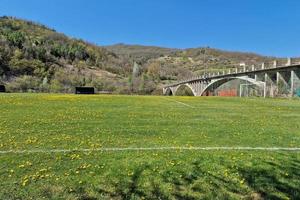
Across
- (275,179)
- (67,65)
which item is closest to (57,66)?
(67,65)

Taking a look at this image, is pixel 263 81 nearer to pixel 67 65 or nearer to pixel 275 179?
pixel 275 179

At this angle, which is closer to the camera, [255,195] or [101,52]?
[255,195]

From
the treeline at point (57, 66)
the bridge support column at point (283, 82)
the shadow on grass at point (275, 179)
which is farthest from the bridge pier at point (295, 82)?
the treeline at point (57, 66)

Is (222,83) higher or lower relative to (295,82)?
higher

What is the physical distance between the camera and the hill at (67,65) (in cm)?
9488

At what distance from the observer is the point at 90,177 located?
21.1 feet

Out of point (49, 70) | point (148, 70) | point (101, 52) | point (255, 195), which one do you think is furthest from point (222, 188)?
point (101, 52)

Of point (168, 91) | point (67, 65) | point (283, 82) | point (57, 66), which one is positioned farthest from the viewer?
point (67, 65)

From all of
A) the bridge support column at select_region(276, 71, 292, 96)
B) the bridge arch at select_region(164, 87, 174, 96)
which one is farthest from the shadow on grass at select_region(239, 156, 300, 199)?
the bridge arch at select_region(164, 87, 174, 96)

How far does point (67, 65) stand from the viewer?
12925 cm

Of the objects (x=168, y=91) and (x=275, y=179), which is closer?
(x=275, y=179)

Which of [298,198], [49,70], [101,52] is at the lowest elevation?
[298,198]

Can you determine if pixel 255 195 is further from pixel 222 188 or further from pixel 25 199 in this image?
pixel 25 199

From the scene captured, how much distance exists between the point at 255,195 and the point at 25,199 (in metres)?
3.93
